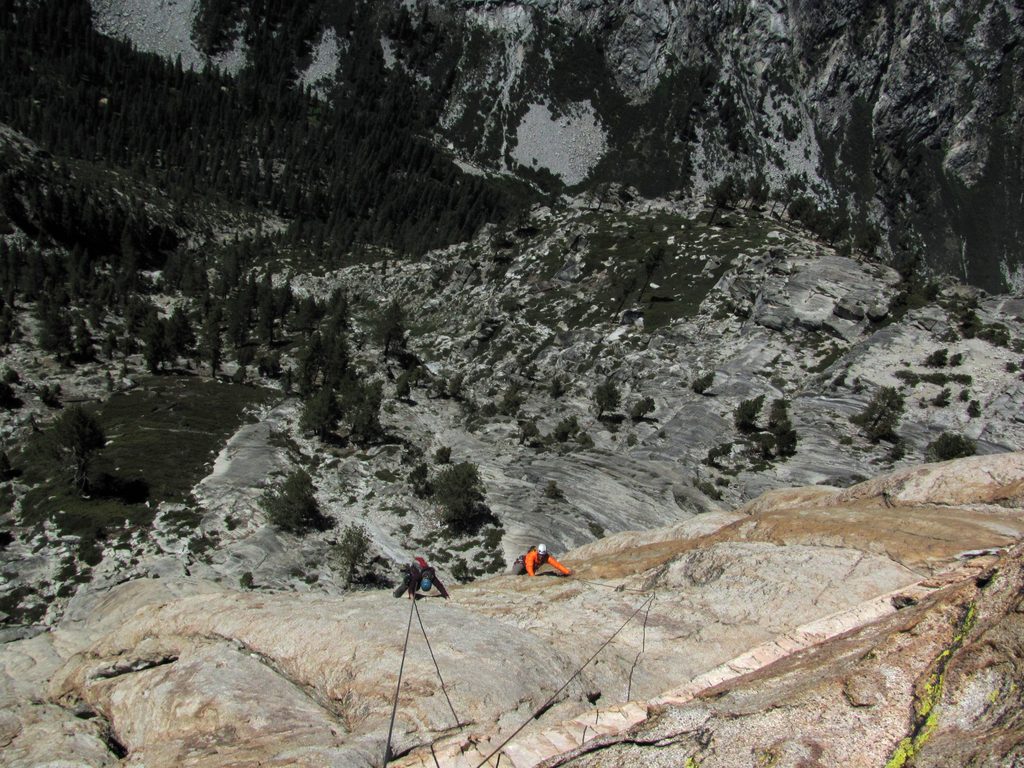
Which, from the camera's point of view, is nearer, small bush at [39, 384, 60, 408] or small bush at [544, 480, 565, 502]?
small bush at [544, 480, 565, 502]

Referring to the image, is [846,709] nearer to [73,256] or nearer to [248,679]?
[248,679]

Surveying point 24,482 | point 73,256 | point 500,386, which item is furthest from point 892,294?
point 73,256

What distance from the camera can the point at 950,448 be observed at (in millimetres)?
52125

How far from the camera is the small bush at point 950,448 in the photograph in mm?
51688

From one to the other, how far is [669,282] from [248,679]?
103m

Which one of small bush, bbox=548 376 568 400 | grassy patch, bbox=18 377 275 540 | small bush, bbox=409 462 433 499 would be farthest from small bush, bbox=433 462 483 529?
small bush, bbox=548 376 568 400

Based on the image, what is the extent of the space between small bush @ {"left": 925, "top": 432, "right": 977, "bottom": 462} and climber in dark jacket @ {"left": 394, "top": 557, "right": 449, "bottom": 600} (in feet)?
174

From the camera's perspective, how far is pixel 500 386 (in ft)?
282

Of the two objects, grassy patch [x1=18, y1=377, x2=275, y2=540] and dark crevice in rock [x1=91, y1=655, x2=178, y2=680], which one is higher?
dark crevice in rock [x1=91, y1=655, x2=178, y2=680]

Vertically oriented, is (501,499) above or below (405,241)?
below

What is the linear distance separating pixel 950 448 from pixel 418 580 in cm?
5646

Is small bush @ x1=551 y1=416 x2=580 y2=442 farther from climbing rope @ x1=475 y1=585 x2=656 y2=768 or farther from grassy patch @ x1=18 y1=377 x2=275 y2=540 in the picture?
climbing rope @ x1=475 y1=585 x2=656 y2=768

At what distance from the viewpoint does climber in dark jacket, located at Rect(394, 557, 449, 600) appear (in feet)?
50.5

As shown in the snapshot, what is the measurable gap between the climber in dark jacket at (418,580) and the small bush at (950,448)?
53.2 meters
